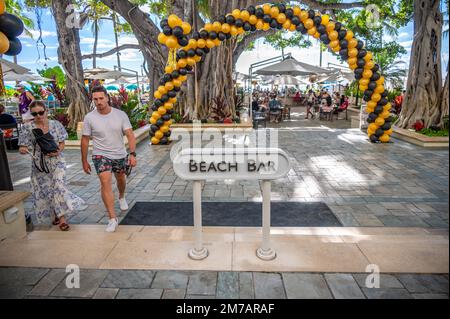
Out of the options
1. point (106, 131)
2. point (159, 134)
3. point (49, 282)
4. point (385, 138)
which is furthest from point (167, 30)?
point (49, 282)

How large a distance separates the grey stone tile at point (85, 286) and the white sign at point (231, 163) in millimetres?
990

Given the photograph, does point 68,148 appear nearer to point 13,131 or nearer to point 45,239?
point 13,131

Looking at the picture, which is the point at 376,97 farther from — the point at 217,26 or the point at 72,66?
the point at 72,66

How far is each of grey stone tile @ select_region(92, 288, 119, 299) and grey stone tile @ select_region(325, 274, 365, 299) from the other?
1536mm

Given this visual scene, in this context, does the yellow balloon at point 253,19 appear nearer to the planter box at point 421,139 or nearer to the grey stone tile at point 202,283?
the planter box at point 421,139

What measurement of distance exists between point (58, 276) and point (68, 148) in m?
6.73

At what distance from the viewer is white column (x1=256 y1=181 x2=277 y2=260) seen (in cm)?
261

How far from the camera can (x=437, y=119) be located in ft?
29.8

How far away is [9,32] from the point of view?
343 cm

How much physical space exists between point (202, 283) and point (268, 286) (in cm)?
48

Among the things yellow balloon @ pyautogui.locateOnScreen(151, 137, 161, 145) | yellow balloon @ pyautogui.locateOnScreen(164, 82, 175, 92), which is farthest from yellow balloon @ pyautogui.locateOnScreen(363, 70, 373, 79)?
yellow balloon @ pyautogui.locateOnScreen(151, 137, 161, 145)

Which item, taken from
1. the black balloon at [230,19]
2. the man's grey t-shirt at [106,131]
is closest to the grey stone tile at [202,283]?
the man's grey t-shirt at [106,131]

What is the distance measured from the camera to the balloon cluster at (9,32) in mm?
3232
